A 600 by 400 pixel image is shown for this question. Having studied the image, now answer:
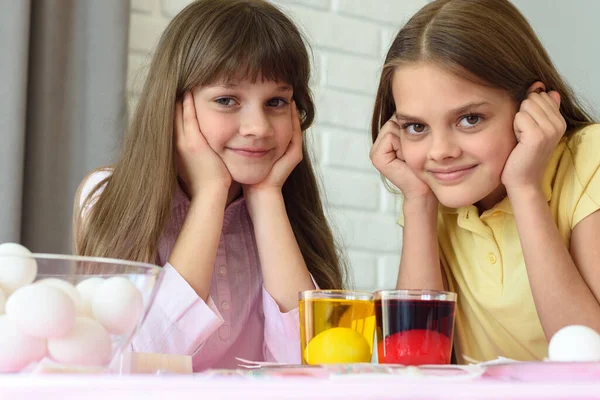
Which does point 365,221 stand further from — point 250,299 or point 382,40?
point 250,299

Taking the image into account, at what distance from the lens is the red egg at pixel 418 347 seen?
740mm

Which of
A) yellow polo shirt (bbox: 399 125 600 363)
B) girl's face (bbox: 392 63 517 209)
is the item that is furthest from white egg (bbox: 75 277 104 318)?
yellow polo shirt (bbox: 399 125 600 363)

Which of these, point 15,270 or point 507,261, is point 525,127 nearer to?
point 507,261

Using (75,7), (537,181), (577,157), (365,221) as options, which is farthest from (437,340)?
(365,221)

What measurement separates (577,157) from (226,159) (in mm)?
578

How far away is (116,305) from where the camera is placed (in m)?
0.57

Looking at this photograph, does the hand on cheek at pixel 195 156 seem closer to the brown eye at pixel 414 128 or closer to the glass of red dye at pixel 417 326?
the brown eye at pixel 414 128

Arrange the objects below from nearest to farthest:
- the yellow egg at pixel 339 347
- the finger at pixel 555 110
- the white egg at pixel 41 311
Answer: the white egg at pixel 41 311, the yellow egg at pixel 339 347, the finger at pixel 555 110

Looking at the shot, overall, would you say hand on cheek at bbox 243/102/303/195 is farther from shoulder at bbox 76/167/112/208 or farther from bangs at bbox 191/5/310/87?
shoulder at bbox 76/167/112/208

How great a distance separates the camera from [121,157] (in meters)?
1.43

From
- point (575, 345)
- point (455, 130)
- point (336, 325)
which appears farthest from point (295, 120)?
point (575, 345)

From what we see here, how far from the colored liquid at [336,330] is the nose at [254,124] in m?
0.53

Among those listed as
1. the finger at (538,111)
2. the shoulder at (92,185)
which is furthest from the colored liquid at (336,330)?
the shoulder at (92,185)

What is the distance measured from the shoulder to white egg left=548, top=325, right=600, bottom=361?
97cm
